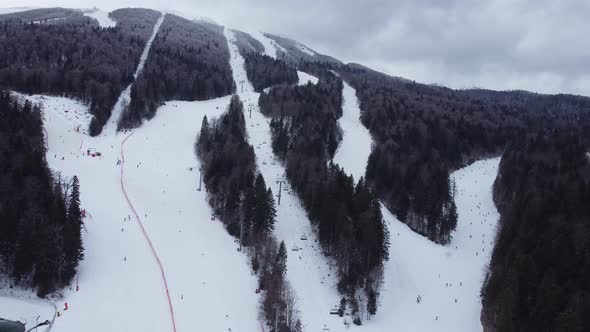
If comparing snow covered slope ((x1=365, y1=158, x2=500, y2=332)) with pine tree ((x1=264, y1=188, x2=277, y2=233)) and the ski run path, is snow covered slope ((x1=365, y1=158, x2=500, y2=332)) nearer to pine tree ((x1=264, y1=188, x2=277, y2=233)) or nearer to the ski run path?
the ski run path

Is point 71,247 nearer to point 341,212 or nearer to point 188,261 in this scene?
point 188,261

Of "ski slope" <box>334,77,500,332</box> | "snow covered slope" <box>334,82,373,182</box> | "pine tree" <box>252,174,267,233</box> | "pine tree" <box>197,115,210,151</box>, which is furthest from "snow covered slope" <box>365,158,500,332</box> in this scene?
"pine tree" <box>197,115,210,151</box>

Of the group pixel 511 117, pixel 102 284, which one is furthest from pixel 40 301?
pixel 511 117

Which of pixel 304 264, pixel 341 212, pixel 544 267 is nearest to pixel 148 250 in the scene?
pixel 304 264

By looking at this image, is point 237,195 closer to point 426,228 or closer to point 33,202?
point 33,202

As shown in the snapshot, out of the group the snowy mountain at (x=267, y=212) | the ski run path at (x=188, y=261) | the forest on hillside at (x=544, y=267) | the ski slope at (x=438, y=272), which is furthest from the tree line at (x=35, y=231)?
the forest on hillside at (x=544, y=267)

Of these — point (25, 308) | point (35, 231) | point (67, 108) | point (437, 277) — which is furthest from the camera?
point (67, 108)

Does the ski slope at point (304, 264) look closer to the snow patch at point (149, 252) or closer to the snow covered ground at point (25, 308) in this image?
the snow patch at point (149, 252)
